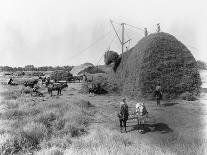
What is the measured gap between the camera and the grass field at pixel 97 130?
547 inches

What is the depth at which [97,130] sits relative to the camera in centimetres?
1834

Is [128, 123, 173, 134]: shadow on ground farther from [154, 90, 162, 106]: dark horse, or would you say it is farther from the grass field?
[154, 90, 162, 106]: dark horse

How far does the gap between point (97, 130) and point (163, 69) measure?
13.5 m

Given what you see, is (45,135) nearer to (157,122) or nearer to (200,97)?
(157,122)

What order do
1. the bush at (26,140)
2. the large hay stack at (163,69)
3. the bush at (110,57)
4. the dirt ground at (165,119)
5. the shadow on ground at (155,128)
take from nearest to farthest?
the bush at (26,140) → the dirt ground at (165,119) → the shadow on ground at (155,128) → the large hay stack at (163,69) → the bush at (110,57)

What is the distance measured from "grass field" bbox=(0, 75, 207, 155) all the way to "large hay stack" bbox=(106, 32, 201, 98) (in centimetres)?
176

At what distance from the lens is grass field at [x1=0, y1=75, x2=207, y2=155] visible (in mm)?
13906

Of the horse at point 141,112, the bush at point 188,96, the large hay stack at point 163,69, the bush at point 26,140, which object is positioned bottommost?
the bush at point 26,140

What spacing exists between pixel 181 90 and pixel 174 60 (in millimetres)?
3102

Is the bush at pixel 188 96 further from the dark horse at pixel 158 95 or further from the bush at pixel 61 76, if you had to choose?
the bush at pixel 61 76

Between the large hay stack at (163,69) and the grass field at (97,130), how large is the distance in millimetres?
1756

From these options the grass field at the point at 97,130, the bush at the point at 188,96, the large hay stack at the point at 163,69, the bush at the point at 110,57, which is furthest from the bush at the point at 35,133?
the bush at the point at 110,57

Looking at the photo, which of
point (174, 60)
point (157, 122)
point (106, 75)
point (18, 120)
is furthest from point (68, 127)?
point (106, 75)

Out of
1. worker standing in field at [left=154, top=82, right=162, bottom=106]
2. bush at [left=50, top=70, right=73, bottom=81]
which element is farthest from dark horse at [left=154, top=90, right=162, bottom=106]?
bush at [left=50, top=70, right=73, bottom=81]
